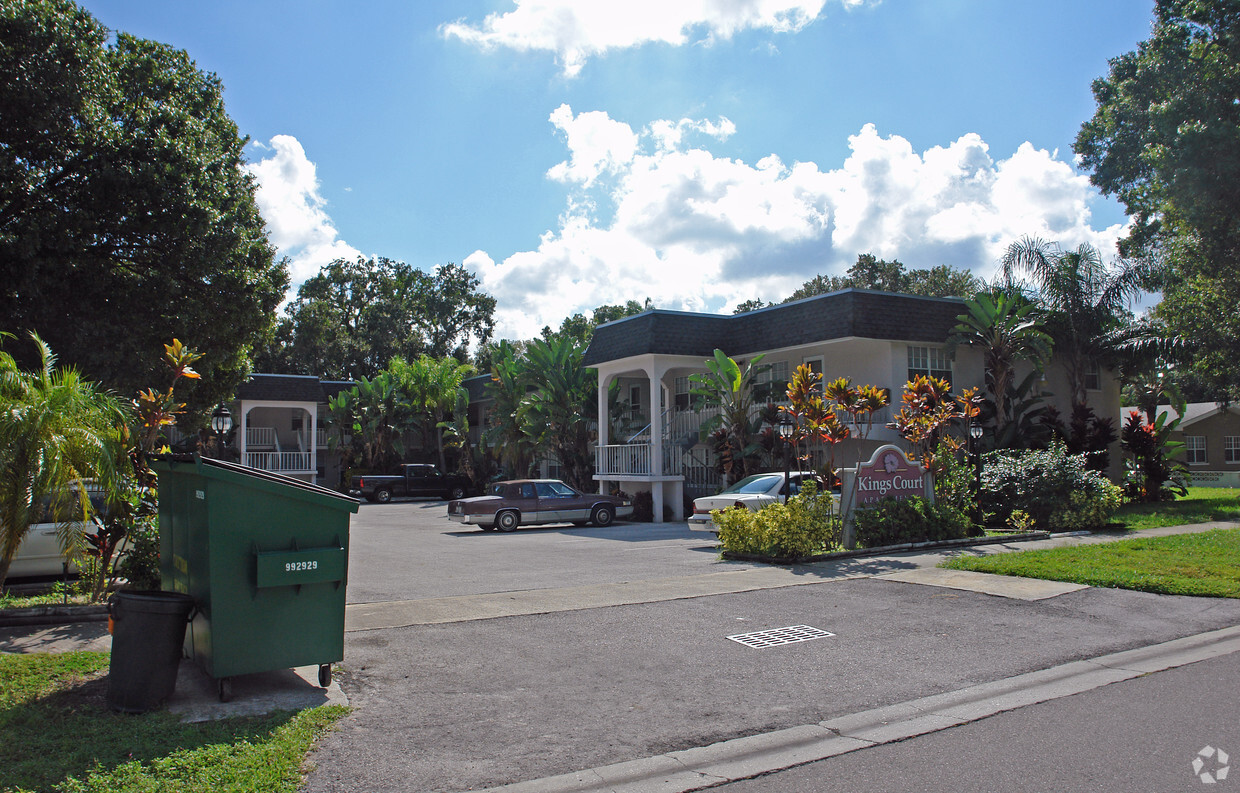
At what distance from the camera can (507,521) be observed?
73.0 ft

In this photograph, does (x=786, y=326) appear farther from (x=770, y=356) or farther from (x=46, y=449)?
(x=46, y=449)

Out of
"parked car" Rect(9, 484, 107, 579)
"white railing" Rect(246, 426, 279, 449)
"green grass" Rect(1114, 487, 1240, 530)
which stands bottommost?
"green grass" Rect(1114, 487, 1240, 530)

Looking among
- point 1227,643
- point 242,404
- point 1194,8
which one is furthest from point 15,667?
point 242,404

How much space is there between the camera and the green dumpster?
19.3ft

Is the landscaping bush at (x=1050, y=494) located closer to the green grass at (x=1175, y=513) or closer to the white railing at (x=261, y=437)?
the green grass at (x=1175, y=513)

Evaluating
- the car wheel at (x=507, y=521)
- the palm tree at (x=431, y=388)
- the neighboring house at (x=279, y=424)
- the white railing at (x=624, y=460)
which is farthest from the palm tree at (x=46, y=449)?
the palm tree at (x=431, y=388)

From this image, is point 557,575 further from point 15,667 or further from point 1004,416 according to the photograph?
point 1004,416

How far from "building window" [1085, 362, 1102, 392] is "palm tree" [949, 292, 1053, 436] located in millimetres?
5251

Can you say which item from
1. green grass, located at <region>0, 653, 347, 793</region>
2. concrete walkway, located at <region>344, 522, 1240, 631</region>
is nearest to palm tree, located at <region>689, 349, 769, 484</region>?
concrete walkway, located at <region>344, 522, 1240, 631</region>

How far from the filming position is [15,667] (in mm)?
6691

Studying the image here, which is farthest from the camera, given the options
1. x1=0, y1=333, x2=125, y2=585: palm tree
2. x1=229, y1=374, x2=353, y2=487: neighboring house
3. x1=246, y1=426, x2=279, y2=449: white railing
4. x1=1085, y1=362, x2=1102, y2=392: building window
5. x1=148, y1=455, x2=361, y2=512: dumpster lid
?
x1=246, y1=426, x2=279, y2=449: white railing

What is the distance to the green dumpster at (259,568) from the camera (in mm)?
5887

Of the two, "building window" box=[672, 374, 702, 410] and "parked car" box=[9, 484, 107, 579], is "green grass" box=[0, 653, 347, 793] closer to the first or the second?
"parked car" box=[9, 484, 107, 579]

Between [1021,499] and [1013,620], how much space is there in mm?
10266
